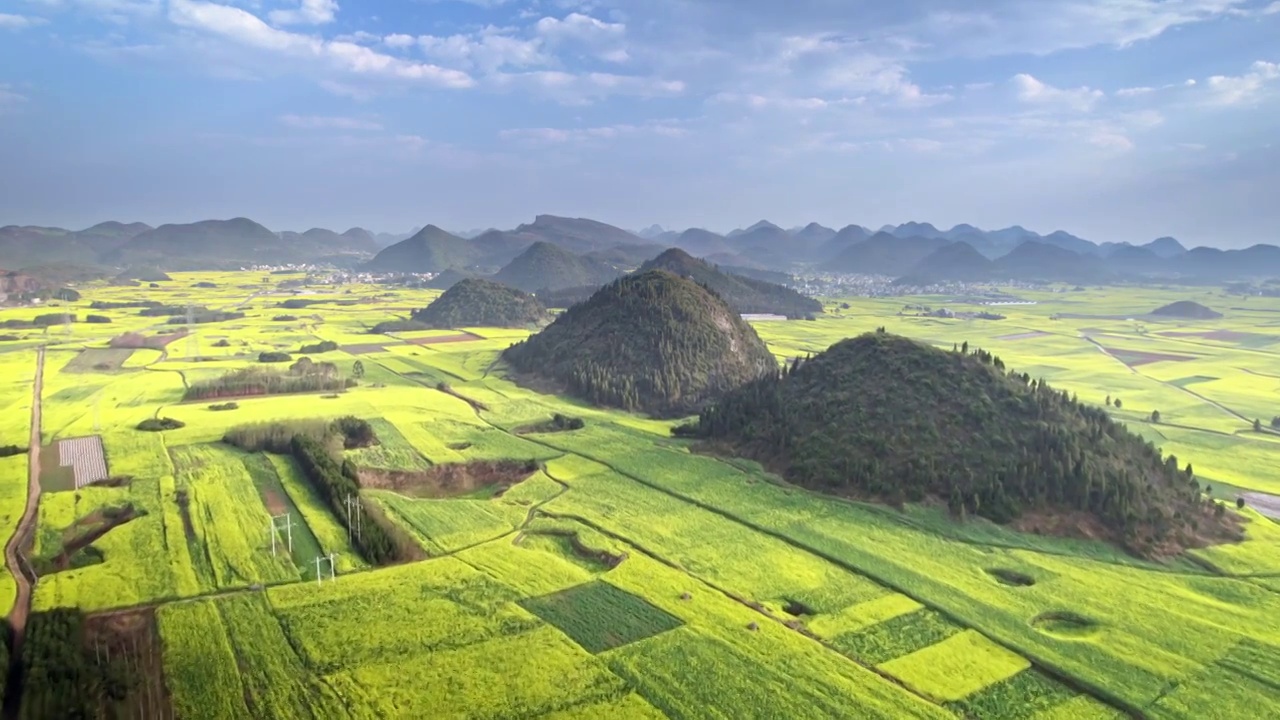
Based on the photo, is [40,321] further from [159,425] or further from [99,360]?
[159,425]

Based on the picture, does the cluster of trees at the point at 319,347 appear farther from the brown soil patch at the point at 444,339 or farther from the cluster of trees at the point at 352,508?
the cluster of trees at the point at 352,508

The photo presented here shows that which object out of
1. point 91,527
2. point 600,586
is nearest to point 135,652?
point 91,527

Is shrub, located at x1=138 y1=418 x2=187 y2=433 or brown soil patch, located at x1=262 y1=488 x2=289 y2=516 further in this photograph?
shrub, located at x1=138 y1=418 x2=187 y2=433

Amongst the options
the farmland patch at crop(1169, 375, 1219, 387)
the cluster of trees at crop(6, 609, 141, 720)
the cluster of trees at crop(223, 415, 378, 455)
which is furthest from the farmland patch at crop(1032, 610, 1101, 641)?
the farmland patch at crop(1169, 375, 1219, 387)

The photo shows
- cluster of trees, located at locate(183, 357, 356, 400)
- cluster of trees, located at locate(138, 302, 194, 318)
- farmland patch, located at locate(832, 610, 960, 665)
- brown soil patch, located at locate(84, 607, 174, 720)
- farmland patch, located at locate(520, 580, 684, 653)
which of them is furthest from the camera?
cluster of trees, located at locate(138, 302, 194, 318)

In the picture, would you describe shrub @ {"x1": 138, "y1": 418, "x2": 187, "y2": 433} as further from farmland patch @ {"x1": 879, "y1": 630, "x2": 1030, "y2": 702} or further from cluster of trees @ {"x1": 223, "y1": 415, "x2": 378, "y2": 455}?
farmland patch @ {"x1": 879, "y1": 630, "x2": 1030, "y2": 702}

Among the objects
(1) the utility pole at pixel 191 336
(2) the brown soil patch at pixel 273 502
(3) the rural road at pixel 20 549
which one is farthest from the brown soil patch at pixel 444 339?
(2) the brown soil patch at pixel 273 502
